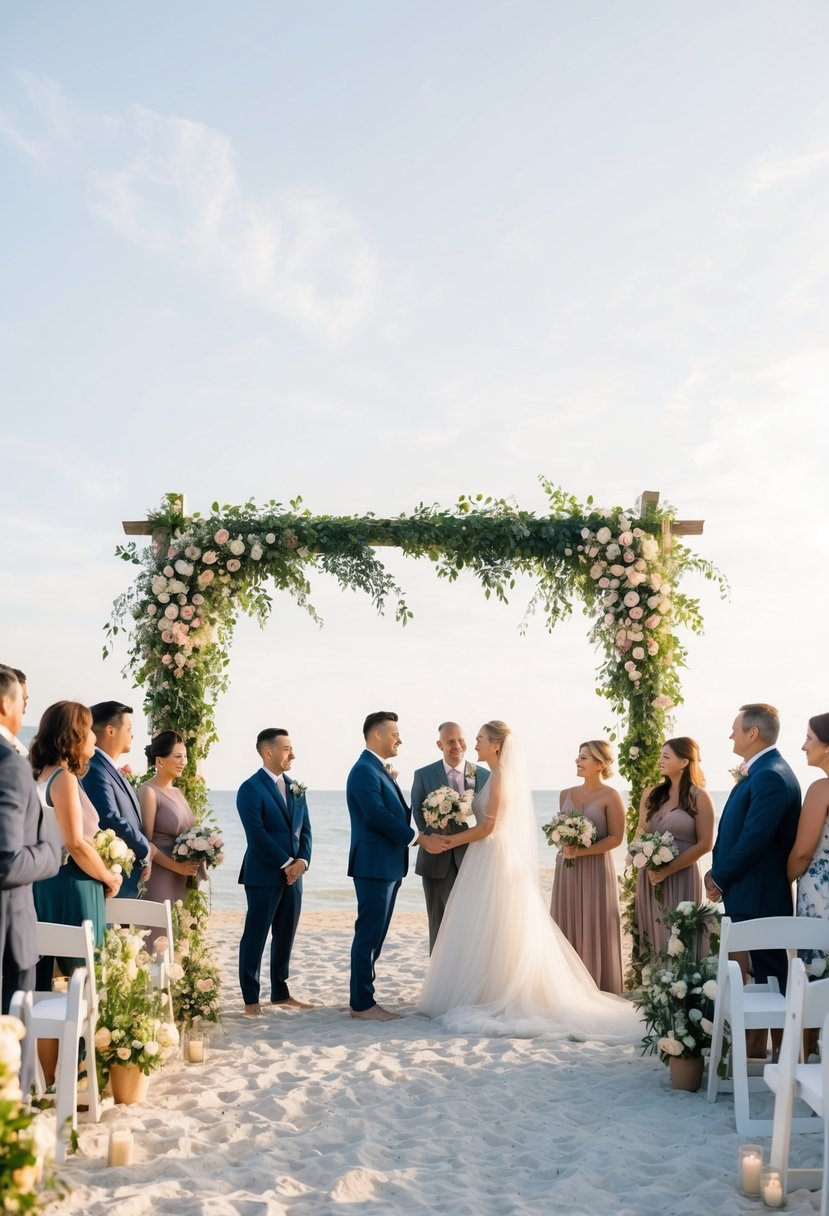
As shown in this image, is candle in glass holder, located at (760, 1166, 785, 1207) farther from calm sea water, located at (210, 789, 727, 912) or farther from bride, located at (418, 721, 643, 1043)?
calm sea water, located at (210, 789, 727, 912)

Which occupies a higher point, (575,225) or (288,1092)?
(575,225)

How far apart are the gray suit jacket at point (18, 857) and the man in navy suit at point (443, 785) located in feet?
13.6

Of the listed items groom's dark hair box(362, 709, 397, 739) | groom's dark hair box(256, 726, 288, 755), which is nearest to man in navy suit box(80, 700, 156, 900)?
groom's dark hair box(256, 726, 288, 755)

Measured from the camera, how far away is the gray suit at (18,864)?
3.96 meters

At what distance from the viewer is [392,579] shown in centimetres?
842

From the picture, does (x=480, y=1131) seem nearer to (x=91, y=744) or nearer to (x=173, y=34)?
(x=91, y=744)

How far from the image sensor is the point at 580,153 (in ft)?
25.4

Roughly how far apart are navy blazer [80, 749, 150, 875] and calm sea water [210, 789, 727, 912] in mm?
4755

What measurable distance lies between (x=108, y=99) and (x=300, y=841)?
593cm

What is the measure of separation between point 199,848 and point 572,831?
9.23 feet

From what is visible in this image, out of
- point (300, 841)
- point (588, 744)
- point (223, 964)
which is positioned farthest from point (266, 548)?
point (223, 964)

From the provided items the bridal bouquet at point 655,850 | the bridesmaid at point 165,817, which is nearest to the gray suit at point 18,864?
the bridesmaid at point 165,817

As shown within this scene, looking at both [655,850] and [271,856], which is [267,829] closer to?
[271,856]

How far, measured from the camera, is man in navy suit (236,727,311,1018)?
744 cm
